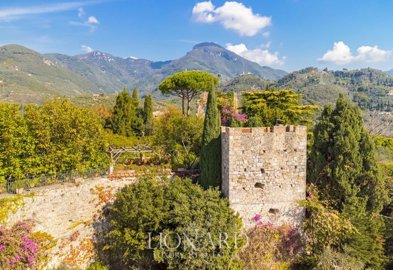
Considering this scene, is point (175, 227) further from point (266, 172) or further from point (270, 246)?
point (266, 172)

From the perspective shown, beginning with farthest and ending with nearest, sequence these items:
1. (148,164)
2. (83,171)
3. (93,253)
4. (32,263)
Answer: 1. (148,164)
2. (83,171)
3. (93,253)
4. (32,263)

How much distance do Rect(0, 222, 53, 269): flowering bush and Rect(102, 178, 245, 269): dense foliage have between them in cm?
330

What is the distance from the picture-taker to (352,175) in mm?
15195

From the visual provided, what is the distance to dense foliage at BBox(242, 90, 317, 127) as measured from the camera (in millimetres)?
Answer: 24002

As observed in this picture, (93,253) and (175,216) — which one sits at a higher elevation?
(175,216)

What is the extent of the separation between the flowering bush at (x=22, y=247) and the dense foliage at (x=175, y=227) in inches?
130

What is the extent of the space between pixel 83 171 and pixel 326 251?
13.9 m

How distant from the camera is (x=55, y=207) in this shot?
52.7ft

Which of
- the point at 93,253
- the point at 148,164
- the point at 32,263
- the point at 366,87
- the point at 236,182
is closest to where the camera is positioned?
the point at 32,263

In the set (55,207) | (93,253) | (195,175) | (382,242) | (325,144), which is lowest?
(93,253)

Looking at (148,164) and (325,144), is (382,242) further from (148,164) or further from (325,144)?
(148,164)

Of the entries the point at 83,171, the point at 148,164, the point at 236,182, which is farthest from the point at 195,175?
the point at 83,171

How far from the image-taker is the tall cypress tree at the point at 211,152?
16406mm

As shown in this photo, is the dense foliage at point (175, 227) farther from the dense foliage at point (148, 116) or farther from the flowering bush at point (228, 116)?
the dense foliage at point (148, 116)
